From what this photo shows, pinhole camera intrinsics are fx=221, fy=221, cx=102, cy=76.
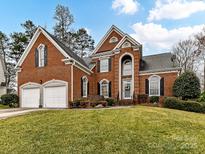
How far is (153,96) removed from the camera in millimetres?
22656

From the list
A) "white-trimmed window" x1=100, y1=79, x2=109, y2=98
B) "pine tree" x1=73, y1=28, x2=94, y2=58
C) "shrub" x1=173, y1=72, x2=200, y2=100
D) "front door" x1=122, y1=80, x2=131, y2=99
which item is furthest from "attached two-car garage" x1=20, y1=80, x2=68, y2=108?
"pine tree" x1=73, y1=28, x2=94, y2=58

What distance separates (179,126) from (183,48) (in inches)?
1220

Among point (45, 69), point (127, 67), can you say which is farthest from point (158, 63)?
point (45, 69)

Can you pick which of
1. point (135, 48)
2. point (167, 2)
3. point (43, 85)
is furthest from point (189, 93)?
point (43, 85)

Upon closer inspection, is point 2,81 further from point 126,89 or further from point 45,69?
point 126,89

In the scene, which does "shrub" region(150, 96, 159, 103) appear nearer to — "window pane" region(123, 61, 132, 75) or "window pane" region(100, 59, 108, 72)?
"window pane" region(123, 61, 132, 75)

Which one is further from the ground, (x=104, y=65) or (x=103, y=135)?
(x=104, y=65)

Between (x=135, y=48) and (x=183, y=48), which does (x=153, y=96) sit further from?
(x=183, y=48)

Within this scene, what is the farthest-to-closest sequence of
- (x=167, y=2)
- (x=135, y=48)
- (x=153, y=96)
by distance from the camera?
(x=135, y=48) → (x=153, y=96) → (x=167, y=2)

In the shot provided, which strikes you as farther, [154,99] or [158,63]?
[158,63]

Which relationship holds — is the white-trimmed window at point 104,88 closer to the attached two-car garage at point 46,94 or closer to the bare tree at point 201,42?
the attached two-car garage at point 46,94

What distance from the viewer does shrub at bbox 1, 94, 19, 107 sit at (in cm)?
2341

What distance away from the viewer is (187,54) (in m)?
37.3

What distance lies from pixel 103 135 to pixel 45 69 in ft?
53.1
